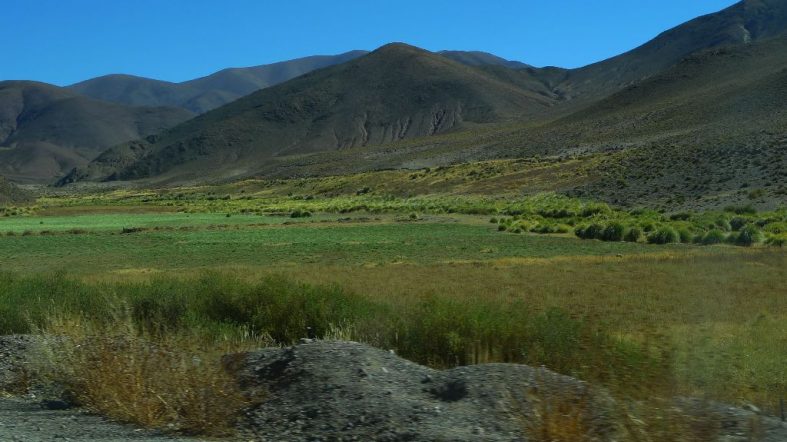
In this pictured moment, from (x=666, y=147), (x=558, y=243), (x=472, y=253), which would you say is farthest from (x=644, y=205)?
(x=472, y=253)

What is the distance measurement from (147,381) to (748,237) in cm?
3696

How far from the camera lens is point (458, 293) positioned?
22953 millimetres

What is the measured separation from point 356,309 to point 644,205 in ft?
199

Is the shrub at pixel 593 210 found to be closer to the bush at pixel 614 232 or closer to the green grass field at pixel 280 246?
the green grass field at pixel 280 246

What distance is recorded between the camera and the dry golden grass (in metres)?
8.72

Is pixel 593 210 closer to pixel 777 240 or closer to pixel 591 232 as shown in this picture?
pixel 591 232

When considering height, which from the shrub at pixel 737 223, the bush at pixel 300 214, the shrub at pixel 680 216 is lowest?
the bush at pixel 300 214

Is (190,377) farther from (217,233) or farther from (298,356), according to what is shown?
(217,233)

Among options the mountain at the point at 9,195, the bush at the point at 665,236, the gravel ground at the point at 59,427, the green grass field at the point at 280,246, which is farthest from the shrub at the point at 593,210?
the mountain at the point at 9,195

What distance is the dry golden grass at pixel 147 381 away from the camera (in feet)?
28.6

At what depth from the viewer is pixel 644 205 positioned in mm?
71312

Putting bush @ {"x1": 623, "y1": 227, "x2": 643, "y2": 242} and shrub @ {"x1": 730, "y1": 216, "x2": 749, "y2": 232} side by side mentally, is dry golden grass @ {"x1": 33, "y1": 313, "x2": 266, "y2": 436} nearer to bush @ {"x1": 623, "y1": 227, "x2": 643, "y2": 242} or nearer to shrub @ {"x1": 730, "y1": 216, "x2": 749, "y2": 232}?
bush @ {"x1": 623, "y1": 227, "x2": 643, "y2": 242}

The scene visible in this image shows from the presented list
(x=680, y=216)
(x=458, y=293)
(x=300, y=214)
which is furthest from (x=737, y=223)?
(x=300, y=214)

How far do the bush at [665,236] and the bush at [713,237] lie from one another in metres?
1.61
